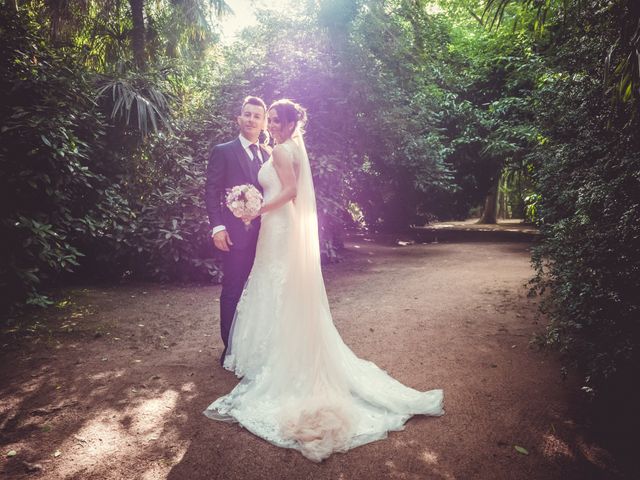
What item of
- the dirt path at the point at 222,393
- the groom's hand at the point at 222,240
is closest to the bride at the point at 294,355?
the dirt path at the point at 222,393

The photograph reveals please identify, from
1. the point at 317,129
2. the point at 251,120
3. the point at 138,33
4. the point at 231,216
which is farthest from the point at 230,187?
the point at 138,33

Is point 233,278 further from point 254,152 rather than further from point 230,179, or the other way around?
point 254,152

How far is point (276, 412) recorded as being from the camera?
9.54ft

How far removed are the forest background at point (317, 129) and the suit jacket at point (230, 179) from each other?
2.34 meters

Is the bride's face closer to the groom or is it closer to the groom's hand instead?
the groom

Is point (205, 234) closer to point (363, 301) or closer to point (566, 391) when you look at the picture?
point (363, 301)

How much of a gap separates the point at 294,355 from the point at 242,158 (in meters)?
1.91

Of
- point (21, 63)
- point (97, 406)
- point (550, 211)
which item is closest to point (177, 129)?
point (21, 63)

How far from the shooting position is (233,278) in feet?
12.8

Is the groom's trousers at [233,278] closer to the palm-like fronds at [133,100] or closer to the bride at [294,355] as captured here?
the bride at [294,355]

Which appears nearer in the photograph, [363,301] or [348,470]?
[348,470]

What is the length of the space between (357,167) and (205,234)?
16.3ft

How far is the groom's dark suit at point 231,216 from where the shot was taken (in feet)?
12.6

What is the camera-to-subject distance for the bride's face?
344cm
